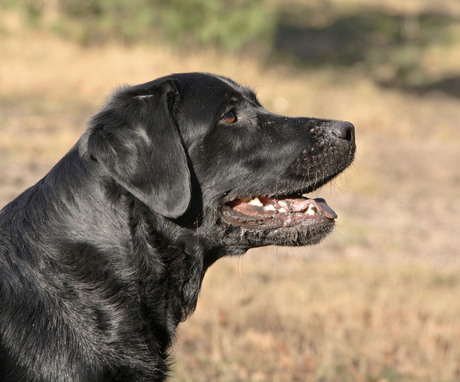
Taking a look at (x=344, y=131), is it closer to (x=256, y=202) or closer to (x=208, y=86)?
(x=256, y=202)

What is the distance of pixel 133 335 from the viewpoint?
3.41 metres

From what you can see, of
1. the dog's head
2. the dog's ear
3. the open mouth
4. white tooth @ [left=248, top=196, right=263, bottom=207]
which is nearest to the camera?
the dog's ear

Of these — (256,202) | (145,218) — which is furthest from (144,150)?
(256,202)

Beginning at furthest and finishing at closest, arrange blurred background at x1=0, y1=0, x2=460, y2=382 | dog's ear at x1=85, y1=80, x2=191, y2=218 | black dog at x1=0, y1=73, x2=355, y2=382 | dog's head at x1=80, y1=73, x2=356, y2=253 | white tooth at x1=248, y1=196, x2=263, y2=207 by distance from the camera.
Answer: blurred background at x1=0, y1=0, x2=460, y2=382
white tooth at x1=248, y1=196, x2=263, y2=207
dog's head at x1=80, y1=73, x2=356, y2=253
dog's ear at x1=85, y1=80, x2=191, y2=218
black dog at x1=0, y1=73, x2=355, y2=382

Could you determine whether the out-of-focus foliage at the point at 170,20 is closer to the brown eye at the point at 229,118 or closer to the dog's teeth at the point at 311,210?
the brown eye at the point at 229,118

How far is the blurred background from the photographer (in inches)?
258

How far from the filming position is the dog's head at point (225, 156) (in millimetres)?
3453

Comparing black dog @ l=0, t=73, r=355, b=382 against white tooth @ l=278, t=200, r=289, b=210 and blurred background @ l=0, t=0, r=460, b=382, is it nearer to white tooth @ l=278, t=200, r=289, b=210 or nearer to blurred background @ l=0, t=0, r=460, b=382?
white tooth @ l=278, t=200, r=289, b=210

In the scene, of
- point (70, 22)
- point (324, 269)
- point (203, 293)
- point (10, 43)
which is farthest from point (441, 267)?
point (70, 22)

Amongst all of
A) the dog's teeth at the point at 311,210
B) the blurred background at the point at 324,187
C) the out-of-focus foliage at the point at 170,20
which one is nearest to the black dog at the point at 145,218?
the dog's teeth at the point at 311,210

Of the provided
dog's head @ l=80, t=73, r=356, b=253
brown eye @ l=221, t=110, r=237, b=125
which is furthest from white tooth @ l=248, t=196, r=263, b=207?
brown eye @ l=221, t=110, r=237, b=125

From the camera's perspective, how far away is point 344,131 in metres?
4.05

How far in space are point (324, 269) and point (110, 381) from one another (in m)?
6.44

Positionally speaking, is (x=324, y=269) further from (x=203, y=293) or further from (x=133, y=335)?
(x=133, y=335)
